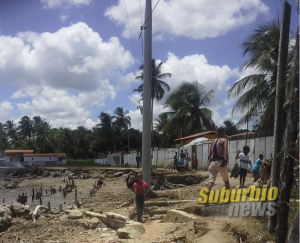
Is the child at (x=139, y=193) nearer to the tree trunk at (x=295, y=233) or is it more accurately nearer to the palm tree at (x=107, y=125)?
the tree trunk at (x=295, y=233)

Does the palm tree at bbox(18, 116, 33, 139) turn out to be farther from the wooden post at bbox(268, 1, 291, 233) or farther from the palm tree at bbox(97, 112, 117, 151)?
the wooden post at bbox(268, 1, 291, 233)

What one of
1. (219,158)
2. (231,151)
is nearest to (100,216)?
(219,158)

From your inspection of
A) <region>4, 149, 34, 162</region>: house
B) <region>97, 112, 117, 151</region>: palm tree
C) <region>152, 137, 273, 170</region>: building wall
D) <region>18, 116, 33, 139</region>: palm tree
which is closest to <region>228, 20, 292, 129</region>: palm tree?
<region>152, 137, 273, 170</region>: building wall

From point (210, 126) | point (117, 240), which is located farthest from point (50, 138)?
point (117, 240)

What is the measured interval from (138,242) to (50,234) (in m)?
3.54

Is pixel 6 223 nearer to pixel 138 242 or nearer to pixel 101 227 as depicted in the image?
pixel 101 227

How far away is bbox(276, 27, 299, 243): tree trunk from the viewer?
4.12 m

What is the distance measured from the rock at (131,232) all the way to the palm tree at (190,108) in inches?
1121

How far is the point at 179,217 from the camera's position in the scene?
7590mm

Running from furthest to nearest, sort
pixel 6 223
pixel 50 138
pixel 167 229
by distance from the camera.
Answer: pixel 50 138 → pixel 6 223 → pixel 167 229

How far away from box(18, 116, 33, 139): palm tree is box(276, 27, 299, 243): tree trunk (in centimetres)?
8423

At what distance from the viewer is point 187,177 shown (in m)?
16.1

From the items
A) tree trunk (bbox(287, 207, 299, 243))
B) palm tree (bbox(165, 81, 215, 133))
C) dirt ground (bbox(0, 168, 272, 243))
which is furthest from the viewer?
palm tree (bbox(165, 81, 215, 133))

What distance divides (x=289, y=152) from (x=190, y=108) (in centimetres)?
3167
